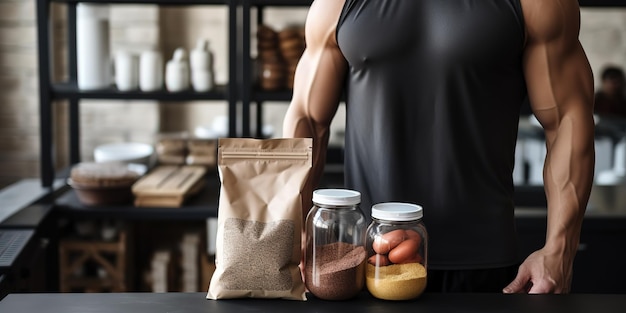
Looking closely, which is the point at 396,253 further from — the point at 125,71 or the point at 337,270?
the point at 125,71

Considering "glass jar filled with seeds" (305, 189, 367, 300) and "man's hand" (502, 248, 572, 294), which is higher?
"glass jar filled with seeds" (305, 189, 367, 300)

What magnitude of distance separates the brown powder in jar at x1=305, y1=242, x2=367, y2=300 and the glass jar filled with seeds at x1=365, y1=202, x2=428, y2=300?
0.02 metres

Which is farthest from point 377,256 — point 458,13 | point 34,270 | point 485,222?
point 34,270

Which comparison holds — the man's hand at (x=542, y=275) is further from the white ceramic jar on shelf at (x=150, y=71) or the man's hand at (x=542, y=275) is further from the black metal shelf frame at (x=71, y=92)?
the white ceramic jar on shelf at (x=150, y=71)

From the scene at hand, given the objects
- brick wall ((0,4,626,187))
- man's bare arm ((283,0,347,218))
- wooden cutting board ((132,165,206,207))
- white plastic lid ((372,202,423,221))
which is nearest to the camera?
white plastic lid ((372,202,423,221))

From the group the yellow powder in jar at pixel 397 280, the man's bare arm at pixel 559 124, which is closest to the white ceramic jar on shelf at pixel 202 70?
the man's bare arm at pixel 559 124

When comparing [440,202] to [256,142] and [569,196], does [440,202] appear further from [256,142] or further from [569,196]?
[256,142]

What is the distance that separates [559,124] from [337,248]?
1.94 feet

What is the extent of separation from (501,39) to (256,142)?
0.51 metres

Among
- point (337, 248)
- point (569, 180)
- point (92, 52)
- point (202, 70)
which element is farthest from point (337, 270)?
point (92, 52)

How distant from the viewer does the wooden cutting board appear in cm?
291

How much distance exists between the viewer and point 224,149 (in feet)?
4.57

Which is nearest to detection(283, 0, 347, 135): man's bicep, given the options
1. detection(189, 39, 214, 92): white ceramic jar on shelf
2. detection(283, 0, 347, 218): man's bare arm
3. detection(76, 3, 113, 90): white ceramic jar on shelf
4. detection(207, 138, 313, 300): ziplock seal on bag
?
detection(283, 0, 347, 218): man's bare arm

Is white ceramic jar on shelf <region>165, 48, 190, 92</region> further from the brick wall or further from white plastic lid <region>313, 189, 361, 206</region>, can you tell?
white plastic lid <region>313, 189, 361, 206</region>
